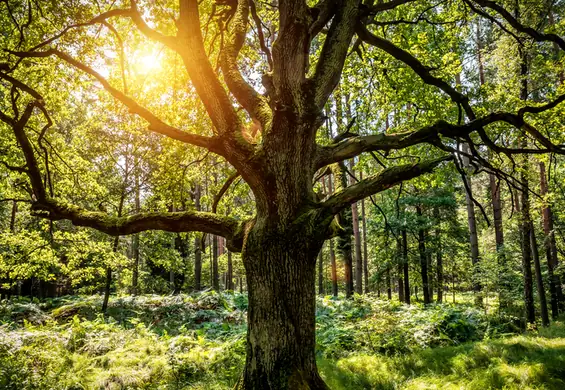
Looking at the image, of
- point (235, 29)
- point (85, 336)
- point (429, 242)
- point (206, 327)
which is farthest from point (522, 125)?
point (429, 242)

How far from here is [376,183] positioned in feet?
12.9

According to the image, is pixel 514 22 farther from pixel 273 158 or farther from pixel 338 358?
pixel 338 358

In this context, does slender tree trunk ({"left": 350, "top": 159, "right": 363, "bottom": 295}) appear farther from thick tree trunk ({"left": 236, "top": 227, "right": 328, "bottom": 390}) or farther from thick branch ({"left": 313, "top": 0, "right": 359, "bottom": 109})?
thick branch ({"left": 313, "top": 0, "right": 359, "bottom": 109})

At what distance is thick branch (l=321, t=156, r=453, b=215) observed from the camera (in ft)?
12.7

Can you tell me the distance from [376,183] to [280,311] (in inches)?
72.7

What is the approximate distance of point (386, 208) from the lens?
21500 millimetres

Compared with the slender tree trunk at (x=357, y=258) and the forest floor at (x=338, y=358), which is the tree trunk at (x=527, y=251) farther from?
the slender tree trunk at (x=357, y=258)

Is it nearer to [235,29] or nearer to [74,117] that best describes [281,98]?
[235,29]

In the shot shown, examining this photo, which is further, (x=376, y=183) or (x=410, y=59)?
(x=410, y=59)

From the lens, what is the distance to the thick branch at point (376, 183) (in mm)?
3858

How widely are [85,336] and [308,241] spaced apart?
23.1 ft

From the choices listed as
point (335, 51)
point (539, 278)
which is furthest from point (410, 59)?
point (539, 278)

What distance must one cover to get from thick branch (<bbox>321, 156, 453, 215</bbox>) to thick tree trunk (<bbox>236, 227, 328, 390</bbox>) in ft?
1.59

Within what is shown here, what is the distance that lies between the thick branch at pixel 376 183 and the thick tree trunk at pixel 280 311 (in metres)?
0.48
